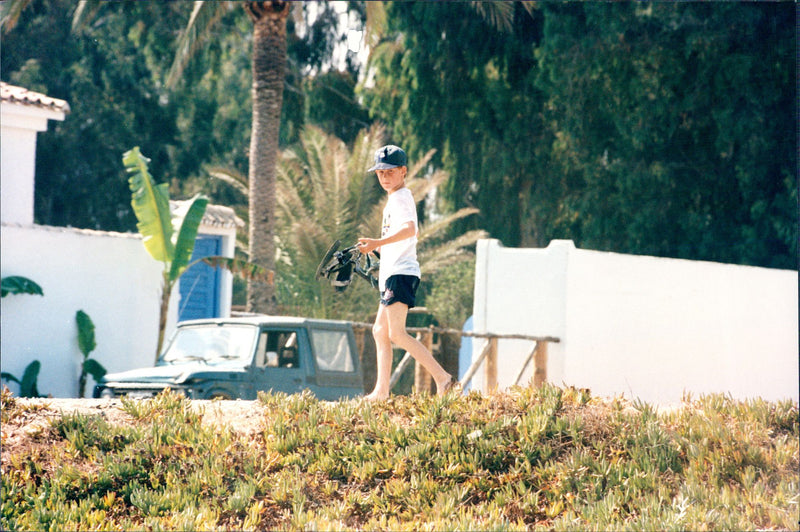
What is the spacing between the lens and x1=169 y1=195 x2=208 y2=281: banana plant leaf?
17609mm

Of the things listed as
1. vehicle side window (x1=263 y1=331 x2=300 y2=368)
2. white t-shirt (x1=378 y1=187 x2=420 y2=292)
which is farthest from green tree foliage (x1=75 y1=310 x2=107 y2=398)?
white t-shirt (x1=378 y1=187 x2=420 y2=292)

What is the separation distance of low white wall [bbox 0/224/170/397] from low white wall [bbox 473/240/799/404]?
6.20 metres

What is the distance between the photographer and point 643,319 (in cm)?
1575

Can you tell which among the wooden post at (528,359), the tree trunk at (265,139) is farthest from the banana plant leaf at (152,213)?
the wooden post at (528,359)

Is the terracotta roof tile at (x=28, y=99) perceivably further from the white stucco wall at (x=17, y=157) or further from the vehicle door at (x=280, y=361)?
the vehicle door at (x=280, y=361)

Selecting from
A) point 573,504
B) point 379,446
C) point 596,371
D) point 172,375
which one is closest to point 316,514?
point 379,446

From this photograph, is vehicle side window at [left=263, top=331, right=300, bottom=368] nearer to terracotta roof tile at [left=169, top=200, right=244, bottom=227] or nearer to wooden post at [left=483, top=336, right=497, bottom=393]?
wooden post at [left=483, top=336, right=497, bottom=393]

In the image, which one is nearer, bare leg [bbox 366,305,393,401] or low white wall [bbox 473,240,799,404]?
bare leg [bbox 366,305,393,401]

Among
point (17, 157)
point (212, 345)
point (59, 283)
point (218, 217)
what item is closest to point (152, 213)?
point (59, 283)

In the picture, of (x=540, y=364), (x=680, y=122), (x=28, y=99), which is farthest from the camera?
(x=680, y=122)

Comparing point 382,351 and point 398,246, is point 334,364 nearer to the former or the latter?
point 382,351

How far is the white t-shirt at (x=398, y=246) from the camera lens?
7695mm

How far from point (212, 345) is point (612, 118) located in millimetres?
15366

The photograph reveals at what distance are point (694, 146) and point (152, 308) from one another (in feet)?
43.2
